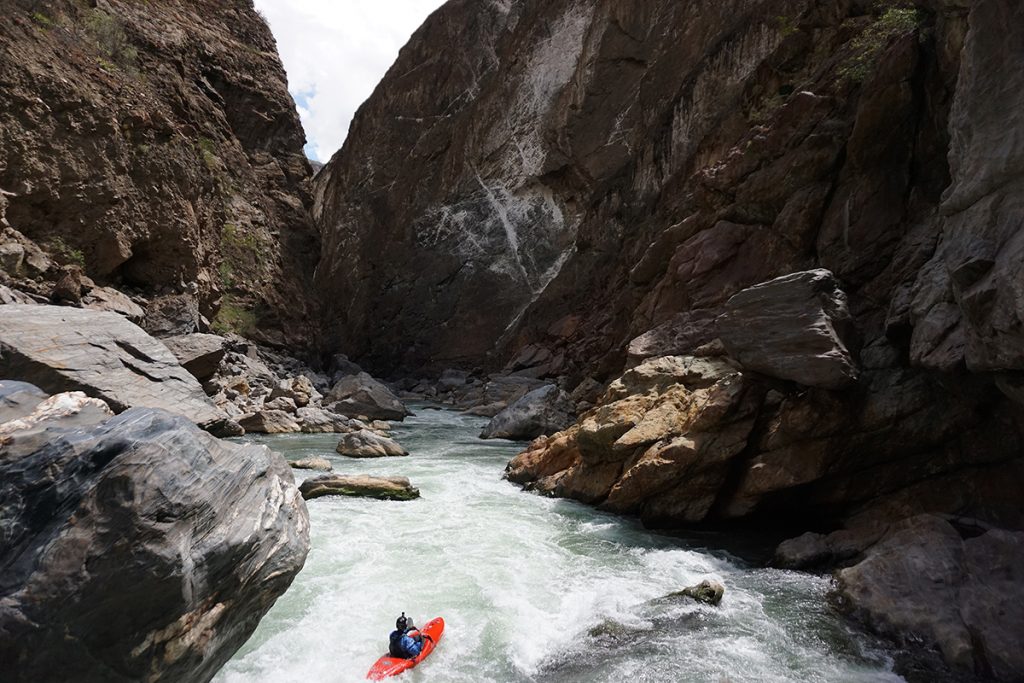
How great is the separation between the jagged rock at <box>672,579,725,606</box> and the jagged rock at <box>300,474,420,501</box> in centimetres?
458

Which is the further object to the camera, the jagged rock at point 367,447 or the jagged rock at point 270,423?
the jagged rock at point 270,423

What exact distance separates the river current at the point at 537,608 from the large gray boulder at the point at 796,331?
2.51 metres

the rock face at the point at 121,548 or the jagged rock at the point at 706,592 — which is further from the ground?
the rock face at the point at 121,548

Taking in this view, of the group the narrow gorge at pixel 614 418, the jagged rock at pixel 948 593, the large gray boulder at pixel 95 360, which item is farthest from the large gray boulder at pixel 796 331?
the large gray boulder at pixel 95 360

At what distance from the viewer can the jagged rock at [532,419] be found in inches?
639

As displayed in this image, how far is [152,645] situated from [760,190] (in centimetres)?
1251

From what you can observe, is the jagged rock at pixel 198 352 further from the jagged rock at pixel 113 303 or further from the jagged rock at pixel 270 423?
the jagged rock at pixel 270 423

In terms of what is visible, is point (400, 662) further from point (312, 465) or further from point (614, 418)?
point (312, 465)

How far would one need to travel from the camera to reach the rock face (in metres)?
2.59

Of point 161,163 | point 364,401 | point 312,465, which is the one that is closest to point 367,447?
point 312,465

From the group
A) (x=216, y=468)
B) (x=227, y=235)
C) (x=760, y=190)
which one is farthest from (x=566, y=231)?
(x=216, y=468)

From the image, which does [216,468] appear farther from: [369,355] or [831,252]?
[369,355]

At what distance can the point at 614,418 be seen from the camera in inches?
384

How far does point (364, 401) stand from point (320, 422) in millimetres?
3962
